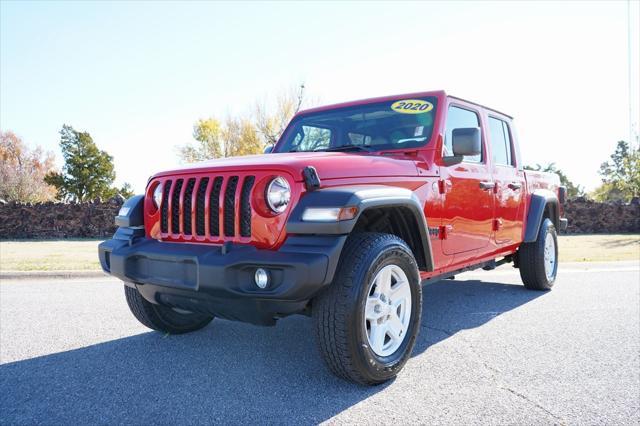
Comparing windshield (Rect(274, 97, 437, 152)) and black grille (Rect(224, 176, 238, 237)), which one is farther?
windshield (Rect(274, 97, 437, 152))

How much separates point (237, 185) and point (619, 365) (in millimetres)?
2766

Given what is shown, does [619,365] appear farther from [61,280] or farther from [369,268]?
[61,280]

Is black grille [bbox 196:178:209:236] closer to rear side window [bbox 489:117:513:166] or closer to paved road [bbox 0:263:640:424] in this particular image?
paved road [bbox 0:263:640:424]

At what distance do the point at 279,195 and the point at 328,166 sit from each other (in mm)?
358

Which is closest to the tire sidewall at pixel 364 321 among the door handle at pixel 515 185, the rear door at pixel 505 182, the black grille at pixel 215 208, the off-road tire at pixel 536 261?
the black grille at pixel 215 208

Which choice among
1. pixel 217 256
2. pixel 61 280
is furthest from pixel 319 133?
pixel 61 280

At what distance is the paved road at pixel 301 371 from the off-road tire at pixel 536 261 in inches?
28.5

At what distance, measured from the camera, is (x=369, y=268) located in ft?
8.82

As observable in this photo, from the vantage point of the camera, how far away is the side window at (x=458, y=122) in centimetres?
391

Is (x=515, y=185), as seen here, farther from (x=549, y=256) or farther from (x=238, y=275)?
(x=238, y=275)

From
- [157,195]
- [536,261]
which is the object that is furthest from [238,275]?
[536,261]

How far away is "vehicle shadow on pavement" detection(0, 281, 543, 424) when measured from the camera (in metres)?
2.40

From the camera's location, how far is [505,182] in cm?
480

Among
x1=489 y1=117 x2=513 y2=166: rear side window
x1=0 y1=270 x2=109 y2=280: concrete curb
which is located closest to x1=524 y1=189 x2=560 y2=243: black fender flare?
x1=489 y1=117 x2=513 y2=166: rear side window
